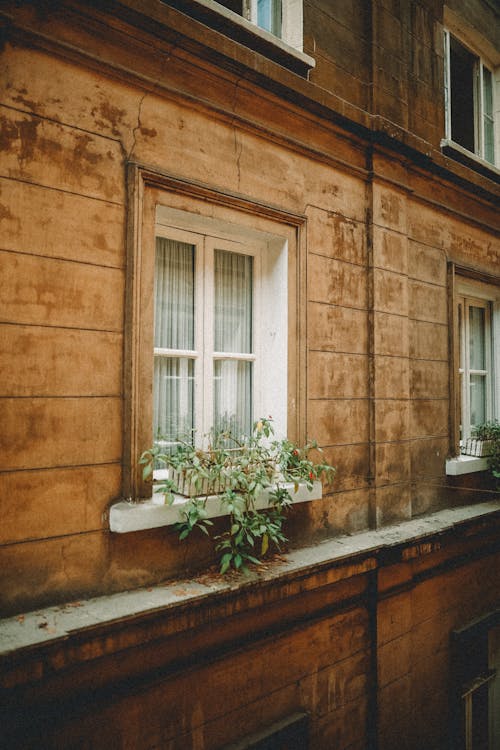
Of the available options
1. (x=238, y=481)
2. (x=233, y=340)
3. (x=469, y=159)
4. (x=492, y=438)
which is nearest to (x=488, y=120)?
(x=469, y=159)

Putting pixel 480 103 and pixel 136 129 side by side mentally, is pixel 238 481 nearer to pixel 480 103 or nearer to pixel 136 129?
pixel 136 129

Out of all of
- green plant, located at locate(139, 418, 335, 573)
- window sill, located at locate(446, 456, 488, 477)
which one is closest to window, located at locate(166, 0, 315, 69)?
green plant, located at locate(139, 418, 335, 573)

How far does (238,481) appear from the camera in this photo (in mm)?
3668

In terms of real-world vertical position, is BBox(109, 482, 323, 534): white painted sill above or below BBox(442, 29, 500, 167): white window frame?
below

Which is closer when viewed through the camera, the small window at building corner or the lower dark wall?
the lower dark wall

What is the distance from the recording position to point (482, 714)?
6156 millimetres

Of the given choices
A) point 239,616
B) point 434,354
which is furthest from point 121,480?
point 434,354

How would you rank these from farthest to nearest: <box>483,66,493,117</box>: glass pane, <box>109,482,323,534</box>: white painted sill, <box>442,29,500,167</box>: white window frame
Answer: <box>483,66,493,117</box>: glass pane, <box>442,29,500,167</box>: white window frame, <box>109,482,323,534</box>: white painted sill

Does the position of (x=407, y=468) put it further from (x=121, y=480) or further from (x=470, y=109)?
(x=470, y=109)

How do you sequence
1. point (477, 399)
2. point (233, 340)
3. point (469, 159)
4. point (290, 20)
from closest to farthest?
point (233, 340)
point (290, 20)
point (469, 159)
point (477, 399)

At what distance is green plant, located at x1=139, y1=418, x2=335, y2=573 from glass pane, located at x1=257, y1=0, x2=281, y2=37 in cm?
355

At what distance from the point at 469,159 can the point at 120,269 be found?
5030 mm

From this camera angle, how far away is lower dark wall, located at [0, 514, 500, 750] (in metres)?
2.89

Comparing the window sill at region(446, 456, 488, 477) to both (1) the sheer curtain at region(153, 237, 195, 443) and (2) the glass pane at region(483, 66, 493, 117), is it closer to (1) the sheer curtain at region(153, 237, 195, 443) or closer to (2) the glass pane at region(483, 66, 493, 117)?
(1) the sheer curtain at region(153, 237, 195, 443)
